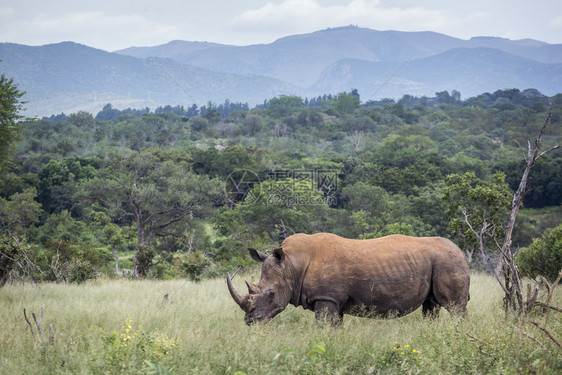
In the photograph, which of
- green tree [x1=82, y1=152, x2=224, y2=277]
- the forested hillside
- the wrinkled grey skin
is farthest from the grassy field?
green tree [x1=82, y1=152, x2=224, y2=277]

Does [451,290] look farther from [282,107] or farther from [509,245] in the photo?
[282,107]

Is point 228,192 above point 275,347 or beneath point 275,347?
beneath

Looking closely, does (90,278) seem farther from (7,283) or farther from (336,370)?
(336,370)

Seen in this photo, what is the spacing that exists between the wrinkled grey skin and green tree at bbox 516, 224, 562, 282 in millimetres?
7793

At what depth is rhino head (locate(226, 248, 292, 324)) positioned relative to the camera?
6.87 m

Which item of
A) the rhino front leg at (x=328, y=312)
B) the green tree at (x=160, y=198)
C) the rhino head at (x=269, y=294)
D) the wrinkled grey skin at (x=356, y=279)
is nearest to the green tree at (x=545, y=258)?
the wrinkled grey skin at (x=356, y=279)

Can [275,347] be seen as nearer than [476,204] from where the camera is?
Yes

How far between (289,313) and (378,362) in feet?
10.5

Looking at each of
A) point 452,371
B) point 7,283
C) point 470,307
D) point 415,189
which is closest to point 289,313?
point 470,307

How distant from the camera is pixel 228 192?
1794 inches

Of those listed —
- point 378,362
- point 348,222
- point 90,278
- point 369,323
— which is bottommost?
point 348,222

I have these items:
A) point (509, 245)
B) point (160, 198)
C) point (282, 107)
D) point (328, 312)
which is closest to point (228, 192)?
point (160, 198)

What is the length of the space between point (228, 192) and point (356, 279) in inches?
1538

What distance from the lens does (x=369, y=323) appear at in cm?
724
